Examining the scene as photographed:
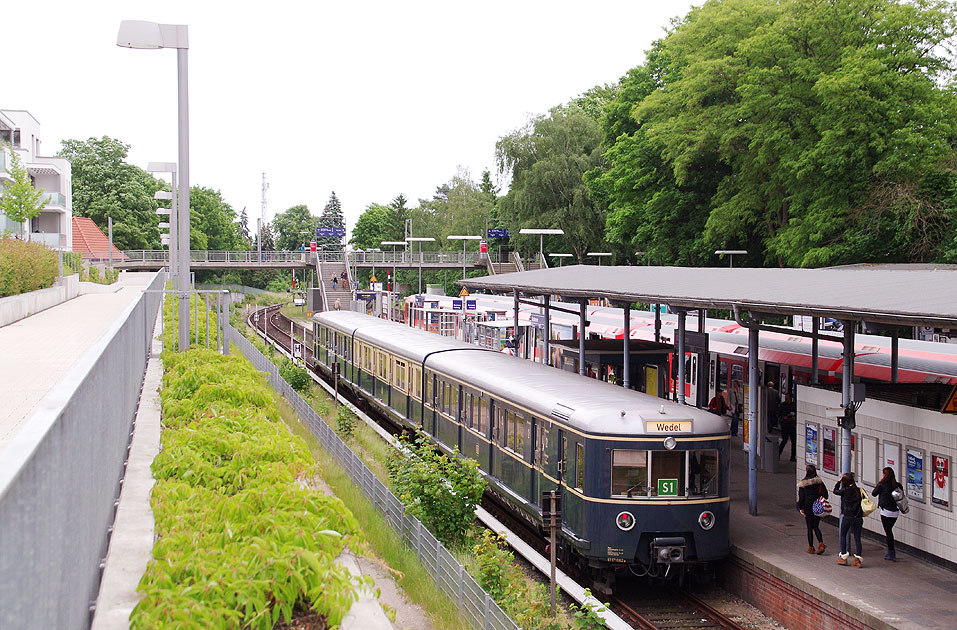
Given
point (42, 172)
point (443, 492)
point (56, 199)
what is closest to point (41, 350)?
point (443, 492)

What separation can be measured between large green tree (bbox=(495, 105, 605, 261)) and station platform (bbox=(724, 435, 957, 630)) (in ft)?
170

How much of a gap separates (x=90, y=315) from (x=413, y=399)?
12391 mm

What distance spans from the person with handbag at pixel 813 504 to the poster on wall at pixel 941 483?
1.33 metres

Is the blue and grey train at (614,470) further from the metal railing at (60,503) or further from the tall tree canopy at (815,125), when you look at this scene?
the tall tree canopy at (815,125)

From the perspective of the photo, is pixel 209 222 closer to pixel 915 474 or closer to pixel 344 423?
pixel 344 423

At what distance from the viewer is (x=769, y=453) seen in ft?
60.2

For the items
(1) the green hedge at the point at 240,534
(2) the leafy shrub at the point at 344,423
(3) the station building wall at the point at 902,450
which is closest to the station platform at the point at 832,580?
(3) the station building wall at the point at 902,450

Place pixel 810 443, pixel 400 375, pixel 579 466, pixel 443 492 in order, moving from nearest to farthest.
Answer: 1. pixel 579 466
2. pixel 443 492
3. pixel 810 443
4. pixel 400 375

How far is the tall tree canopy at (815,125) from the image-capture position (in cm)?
3716

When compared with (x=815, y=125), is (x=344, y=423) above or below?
below

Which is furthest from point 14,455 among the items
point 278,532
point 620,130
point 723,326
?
point 620,130

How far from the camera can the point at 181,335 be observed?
55.7ft

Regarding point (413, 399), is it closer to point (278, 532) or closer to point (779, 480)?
point (779, 480)

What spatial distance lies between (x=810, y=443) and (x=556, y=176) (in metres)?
52.3
